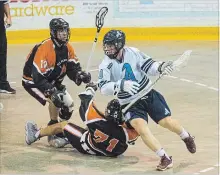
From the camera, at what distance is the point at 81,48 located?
12.5m

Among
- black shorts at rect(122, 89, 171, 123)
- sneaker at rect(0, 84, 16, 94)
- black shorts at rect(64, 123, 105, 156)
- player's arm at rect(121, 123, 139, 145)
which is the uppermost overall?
black shorts at rect(122, 89, 171, 123)

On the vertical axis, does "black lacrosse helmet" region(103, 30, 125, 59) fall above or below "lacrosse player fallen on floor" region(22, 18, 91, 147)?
above

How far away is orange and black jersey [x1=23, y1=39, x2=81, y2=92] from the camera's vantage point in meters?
6.63

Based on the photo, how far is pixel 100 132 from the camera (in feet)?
20.4

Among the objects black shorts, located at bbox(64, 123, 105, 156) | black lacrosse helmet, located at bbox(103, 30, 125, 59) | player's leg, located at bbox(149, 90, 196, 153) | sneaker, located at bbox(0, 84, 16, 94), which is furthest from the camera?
sneaker, located at bbox(0, 84, 16, 94)

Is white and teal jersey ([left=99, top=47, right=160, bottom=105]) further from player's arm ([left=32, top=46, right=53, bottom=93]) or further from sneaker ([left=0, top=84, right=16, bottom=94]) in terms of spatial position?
sneaker ([left=0, top=84, right=16, bottom=94])

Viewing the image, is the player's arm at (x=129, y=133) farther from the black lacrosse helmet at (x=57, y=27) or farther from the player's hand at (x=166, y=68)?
the black lacrosse helmet at (x=57, y=27)

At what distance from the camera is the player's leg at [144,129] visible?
5922 mm

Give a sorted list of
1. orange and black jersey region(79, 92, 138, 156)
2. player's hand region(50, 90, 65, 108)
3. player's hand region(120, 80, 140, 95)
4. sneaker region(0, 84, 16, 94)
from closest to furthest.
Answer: player's hand region(120, 80, 140, 95)
orange and black jersey region(79, 92, 138, 156)
player's hand region(50, 90, 65, 108)
sneaker region(0, 84, 16, 94)

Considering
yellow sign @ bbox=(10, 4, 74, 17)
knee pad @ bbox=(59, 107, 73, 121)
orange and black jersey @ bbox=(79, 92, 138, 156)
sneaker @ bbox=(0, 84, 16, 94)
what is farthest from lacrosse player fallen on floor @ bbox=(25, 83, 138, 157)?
yellow sign @ bbox=(10, 4, 74, 17)

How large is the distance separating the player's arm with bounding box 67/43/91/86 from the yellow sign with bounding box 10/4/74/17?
5.96m

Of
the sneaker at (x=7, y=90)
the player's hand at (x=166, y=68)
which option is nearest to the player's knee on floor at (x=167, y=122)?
the player's hand at (x=166, y=68)

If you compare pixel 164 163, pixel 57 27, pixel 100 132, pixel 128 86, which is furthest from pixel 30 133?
pixel 164 163

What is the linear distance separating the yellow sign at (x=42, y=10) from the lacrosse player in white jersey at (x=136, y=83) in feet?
22.2
